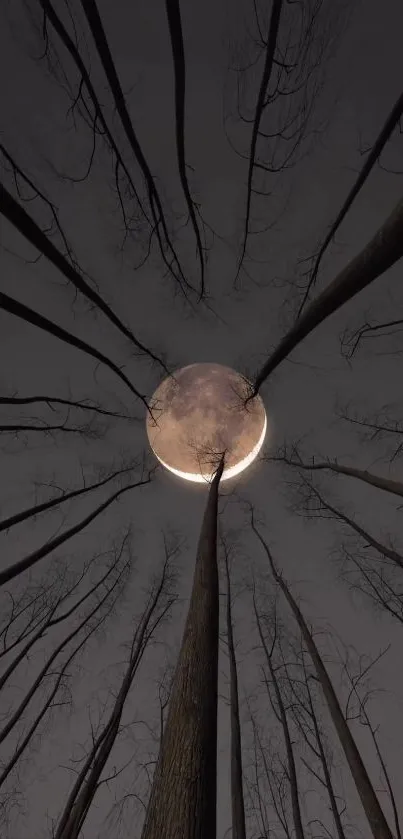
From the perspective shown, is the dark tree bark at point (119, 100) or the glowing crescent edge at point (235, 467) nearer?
the dark tree bark at point (119, 100)

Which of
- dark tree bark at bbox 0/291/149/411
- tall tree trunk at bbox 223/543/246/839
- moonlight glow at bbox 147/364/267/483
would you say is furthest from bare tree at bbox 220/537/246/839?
dark tree bark at bbox 0/291/149/411

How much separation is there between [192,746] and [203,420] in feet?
24.6

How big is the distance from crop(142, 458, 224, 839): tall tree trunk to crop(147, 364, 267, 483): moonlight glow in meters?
5.18

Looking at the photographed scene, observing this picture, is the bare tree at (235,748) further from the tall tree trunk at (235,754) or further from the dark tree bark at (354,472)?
the dark tree bark at (354,472)

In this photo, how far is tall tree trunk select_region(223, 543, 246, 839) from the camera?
6277mm

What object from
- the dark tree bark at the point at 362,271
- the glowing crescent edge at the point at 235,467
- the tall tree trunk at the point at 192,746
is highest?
the glowing crescent edge at the point at 235,467

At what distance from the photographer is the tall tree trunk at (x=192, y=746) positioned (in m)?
1.66

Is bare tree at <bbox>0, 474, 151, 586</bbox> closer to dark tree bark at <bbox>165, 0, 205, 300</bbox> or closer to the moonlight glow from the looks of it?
the moonlight glow

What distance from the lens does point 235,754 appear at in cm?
697

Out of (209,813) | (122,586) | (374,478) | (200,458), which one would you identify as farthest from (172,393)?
(209,813)

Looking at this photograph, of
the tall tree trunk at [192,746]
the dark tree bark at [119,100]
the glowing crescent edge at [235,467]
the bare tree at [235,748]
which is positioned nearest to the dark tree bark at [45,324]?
the dark tree bark at [119,100]

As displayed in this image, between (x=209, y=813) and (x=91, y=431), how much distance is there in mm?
6873

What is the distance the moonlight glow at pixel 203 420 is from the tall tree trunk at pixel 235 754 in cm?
391

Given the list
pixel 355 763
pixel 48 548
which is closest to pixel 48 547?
pixel 48 548
